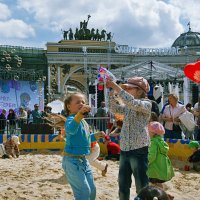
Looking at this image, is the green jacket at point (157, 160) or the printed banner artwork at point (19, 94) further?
the printed banner artwork at point (19, 94)

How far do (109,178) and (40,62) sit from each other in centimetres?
4547

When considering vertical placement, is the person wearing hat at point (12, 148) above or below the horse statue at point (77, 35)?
below

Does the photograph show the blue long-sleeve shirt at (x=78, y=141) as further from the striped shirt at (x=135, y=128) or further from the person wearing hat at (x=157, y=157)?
the person wearing hat at (x=157, y=157)

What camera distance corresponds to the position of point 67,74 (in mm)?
52406

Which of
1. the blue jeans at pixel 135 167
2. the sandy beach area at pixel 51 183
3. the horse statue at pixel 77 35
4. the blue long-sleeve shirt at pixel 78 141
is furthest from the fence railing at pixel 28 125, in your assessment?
the horse statue at pixel 77 35

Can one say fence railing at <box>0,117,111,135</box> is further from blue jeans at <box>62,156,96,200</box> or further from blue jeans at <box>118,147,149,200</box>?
blue jeans at <box>62,156,96,200</box>

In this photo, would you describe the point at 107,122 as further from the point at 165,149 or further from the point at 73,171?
the point at 73,171

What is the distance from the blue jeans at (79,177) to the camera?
14.3 ft

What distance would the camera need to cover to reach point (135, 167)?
4.70 m

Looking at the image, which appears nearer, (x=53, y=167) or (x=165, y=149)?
(x=165, y=149)

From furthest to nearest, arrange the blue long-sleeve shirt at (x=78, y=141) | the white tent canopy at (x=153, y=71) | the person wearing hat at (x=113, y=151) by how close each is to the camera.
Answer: the white tent canopy at (x=153, y=71)
the person wearing hat at (x=113, y=151)
the blue long-sleeve shirt at (x=78, y=141)

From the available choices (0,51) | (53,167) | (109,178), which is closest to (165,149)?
(109,178)

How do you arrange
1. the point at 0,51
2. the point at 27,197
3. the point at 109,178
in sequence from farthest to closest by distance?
the point at 0,51, the point at 109,178, the point at 27,197

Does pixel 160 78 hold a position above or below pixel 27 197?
above
